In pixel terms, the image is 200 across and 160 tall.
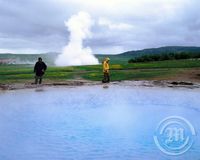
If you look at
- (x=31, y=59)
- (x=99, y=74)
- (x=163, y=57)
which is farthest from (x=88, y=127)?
(x=31, y=59)

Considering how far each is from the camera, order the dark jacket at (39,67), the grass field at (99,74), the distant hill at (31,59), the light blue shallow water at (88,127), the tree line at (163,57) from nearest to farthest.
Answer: the light blue shallow water at (88,127), the dark jacket at (39,67), the grass field at (99,74), the tree line at (163,57), the distant hill at (31,59)

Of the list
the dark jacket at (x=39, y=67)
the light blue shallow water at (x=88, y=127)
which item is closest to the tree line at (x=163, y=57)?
the dark jacket at (x=39, y=67)

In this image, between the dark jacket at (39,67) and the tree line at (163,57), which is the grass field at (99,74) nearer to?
the dark jacket at (39,67)

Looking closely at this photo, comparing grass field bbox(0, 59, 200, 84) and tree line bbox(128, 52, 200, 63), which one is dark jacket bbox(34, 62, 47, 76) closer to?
grass field bbox(0, 59, 200, 84)

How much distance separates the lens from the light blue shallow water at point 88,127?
10.2 m

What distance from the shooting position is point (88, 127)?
1332cm

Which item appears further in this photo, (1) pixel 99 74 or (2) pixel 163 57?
(2) pixel 163 57

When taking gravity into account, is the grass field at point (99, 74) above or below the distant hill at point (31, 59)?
below

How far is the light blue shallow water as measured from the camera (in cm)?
1023

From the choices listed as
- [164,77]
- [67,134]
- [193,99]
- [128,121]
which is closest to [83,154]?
[67,134]

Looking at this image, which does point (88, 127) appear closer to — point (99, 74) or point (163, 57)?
point (99, 74)

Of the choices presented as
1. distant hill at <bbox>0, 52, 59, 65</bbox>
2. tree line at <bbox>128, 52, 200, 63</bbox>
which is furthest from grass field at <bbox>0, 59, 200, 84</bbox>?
distant hill at <bbox>0, 52, 59, 65</bbox>

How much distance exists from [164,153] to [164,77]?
27.3 meters

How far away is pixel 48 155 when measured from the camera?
33.1ft
